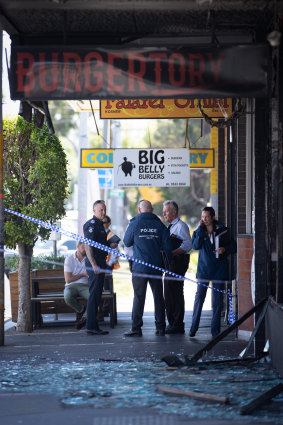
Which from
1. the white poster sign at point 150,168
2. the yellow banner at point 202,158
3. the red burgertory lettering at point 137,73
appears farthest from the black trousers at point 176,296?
the red burgertory lettering at point 137,73

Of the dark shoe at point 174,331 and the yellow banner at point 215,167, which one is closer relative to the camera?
the dark shoe at point 174,331

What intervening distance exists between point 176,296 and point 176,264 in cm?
50

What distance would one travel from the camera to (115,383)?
7680 millimetres

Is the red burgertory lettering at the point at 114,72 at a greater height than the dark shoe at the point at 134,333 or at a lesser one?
greater

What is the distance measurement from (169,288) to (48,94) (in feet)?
16.8

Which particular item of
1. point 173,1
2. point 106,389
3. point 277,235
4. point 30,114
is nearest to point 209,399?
point 106,389

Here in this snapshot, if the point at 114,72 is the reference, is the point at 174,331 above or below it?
below

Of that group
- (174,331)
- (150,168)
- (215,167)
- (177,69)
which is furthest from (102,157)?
(177,69)

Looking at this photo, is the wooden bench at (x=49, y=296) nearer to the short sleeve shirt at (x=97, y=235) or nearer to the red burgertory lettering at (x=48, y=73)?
the short sleeve shirt at (x=97, y=235)

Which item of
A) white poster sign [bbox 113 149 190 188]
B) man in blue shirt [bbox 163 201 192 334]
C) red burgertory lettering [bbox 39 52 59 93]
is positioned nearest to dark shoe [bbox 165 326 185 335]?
man in blue shirt [bbox 163 201 192 334]

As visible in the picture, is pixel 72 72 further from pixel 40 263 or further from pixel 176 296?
pixel 40 263

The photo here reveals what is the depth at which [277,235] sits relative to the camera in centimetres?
841

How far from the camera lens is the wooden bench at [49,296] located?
13.2 m

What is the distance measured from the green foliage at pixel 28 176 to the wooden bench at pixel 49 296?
116cm
